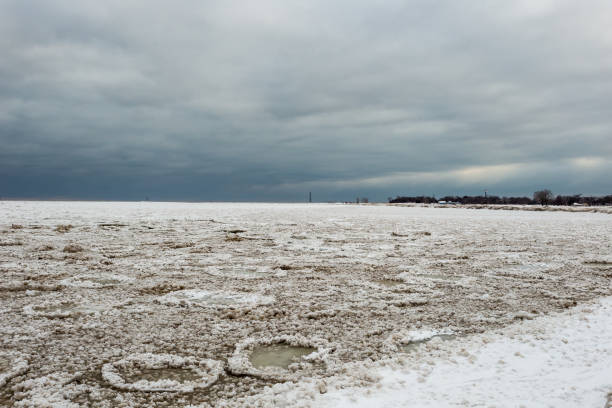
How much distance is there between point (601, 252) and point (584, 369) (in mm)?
4887

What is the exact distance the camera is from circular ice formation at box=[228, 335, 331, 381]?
1687 mm

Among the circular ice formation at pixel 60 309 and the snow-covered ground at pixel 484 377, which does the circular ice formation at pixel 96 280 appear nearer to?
the circular ice formation at pixel 60 309

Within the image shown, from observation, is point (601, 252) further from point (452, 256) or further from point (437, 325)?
point (437, 325)

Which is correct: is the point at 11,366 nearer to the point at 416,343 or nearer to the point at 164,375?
the point at 164,375

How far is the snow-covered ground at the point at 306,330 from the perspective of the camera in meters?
1.50

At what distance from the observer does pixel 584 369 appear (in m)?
1.61

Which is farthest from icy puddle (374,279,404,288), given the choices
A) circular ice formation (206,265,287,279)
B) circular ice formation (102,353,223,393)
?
circular ice formation (102,353,223,393)

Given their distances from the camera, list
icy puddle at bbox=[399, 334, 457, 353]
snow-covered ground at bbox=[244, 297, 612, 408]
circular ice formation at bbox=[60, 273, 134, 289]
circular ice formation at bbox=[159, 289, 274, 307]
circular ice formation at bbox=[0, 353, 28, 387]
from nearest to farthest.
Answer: snow-covered ground at bbox=[244, 297, 612, 408] → circular ice formation at bbox=[0, 353, 28, 387] → icy puddle at bbox=[399, 334, 457, 353] → circular ice formation at bbox=[159, 289, 274, 307] → circular ice formation at bbox=[60, 273, 134, 289]

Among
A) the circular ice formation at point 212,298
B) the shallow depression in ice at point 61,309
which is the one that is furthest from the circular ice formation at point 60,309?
the circular ice formation at point 212,298

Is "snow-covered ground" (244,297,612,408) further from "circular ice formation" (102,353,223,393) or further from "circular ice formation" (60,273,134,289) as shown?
"circular ice formation" (60,273,134,289)

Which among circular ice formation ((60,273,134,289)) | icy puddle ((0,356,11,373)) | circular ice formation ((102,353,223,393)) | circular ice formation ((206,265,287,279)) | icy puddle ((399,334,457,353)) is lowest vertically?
circular ice formation ((102,353,223,393))

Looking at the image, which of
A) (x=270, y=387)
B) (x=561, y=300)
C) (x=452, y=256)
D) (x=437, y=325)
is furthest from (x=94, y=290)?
(x=452, y=256)

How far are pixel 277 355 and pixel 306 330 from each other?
34 cm

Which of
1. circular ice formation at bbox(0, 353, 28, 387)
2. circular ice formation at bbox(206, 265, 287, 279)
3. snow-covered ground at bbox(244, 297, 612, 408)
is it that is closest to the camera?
snow-covered ground at bbox(244, 297, 612, 408)
